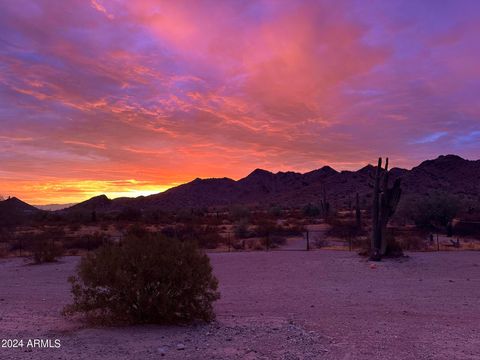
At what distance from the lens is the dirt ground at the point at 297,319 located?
8062 millimetres

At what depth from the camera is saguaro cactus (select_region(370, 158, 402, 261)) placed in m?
22.7

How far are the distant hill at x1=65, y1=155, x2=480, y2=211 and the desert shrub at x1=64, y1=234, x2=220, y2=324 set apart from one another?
81957 mm

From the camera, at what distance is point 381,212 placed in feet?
76.5

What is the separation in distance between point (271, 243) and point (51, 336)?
24.5 meters

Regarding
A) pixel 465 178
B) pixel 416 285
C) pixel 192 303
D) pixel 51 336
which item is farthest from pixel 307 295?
pixel 465 178

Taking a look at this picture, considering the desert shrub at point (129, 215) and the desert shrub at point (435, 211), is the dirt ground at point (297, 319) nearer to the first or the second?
the desert shrub at point (435, 211)

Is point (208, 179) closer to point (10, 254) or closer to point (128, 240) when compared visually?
point (10, 254)

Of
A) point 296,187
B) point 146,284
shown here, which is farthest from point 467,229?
point 296,187

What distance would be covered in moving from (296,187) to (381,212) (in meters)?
118

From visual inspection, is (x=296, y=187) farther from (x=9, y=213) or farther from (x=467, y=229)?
(x=9, y=213)

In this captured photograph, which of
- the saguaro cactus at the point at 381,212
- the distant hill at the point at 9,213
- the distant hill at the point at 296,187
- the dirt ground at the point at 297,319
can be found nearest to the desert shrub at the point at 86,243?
the dirt ground at the point at 297,319

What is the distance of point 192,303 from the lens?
1002 cm

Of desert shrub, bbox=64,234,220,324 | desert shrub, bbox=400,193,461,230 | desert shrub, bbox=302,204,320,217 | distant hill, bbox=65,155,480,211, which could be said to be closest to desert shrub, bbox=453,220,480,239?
desert shrub, bbox=400,193,461,230

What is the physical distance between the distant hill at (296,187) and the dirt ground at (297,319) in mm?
73678
